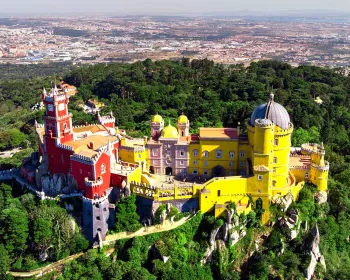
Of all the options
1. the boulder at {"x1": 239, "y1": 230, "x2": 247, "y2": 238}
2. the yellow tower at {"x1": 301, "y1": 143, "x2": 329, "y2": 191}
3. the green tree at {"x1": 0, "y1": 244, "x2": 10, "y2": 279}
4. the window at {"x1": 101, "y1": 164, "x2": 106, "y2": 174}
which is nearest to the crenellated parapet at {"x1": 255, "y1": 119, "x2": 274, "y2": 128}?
the yellow tower at {"x1": 301, "y1": 143, "x2": 329, "y2": 191}

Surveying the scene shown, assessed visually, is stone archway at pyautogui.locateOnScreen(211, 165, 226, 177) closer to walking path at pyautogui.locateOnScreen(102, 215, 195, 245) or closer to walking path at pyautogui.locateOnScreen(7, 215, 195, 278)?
walking path at pyautogui.locateOnScreen(7, 215, 195, 278)

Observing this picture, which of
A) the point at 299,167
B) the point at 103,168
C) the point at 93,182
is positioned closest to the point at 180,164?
the point at 103,168

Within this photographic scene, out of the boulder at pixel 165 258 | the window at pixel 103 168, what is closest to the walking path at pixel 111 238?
the boulder at pixel 165 258

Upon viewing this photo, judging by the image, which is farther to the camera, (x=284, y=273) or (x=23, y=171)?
(x=23, y=171)

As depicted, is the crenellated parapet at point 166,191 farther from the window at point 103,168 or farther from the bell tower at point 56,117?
the bell tower at point 56,117

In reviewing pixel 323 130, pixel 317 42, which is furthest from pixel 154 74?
pixel 317 42

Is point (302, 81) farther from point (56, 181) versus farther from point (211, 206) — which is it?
point (56, 181)
